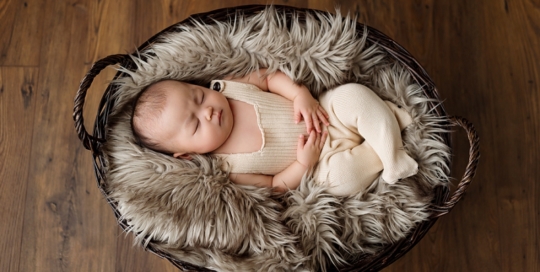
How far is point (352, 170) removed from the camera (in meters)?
1.10

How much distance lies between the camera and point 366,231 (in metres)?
1.08

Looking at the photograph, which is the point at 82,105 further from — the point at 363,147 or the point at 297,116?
the point at 363,147

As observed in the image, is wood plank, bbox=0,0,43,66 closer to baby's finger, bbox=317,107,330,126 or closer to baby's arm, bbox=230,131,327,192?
baby's arm, bbox=230,131,327,192

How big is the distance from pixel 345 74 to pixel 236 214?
458 millimetres

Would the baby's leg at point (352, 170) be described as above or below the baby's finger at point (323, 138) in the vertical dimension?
below

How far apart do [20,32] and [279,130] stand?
98 cm

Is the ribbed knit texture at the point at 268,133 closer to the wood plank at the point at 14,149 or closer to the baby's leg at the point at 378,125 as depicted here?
the baby's leg at the point at 378,125

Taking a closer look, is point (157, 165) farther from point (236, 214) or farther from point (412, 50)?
point (412, 50)

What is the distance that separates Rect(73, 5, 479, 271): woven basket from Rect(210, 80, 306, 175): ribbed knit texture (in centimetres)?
20

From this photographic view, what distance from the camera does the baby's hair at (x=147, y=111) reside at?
1062 mm

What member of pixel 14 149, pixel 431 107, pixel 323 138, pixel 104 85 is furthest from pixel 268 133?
pixel 14 149

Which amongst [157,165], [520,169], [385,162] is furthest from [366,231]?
[520,169]

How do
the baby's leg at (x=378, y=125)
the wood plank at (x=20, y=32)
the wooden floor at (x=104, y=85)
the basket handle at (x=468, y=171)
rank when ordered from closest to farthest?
the basket handle at (x=468, y=171) → the baby's leg at (x=378, y=125) → the wooden floor at (x=104, y=85) → the wood plank at (x=20, y=32)

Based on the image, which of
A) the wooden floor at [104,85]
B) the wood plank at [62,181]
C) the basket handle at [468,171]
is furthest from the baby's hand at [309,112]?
the wood plank at [62,181]
